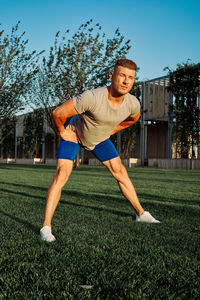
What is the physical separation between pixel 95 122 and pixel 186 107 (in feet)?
83.1

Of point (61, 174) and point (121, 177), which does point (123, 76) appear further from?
point (121, 177)

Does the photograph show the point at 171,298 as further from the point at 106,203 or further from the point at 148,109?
the point at 148,109

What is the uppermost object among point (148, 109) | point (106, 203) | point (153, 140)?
point (148, 109)

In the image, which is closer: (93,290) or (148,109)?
(93,290)

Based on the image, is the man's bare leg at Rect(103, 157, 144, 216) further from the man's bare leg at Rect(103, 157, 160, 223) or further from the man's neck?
the man's neck

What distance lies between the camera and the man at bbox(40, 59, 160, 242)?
12.1 feet

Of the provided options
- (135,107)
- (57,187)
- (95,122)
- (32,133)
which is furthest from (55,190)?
(32,133)

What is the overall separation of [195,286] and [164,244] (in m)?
1.12

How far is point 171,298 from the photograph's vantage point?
2125 mm

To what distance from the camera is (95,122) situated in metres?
3.97

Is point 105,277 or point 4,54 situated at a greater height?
point 4,54

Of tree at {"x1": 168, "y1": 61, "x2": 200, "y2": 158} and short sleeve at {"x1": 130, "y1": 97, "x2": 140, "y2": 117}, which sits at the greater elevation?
tree at {"x1": 168, "y1": 61, "x2": 200, "y2": 158}

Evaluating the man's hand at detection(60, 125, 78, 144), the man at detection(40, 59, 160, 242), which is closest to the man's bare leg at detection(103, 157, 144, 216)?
the man at detection(40, 59, 160, 242)

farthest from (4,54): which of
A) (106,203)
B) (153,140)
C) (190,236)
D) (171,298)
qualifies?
(153,140)
